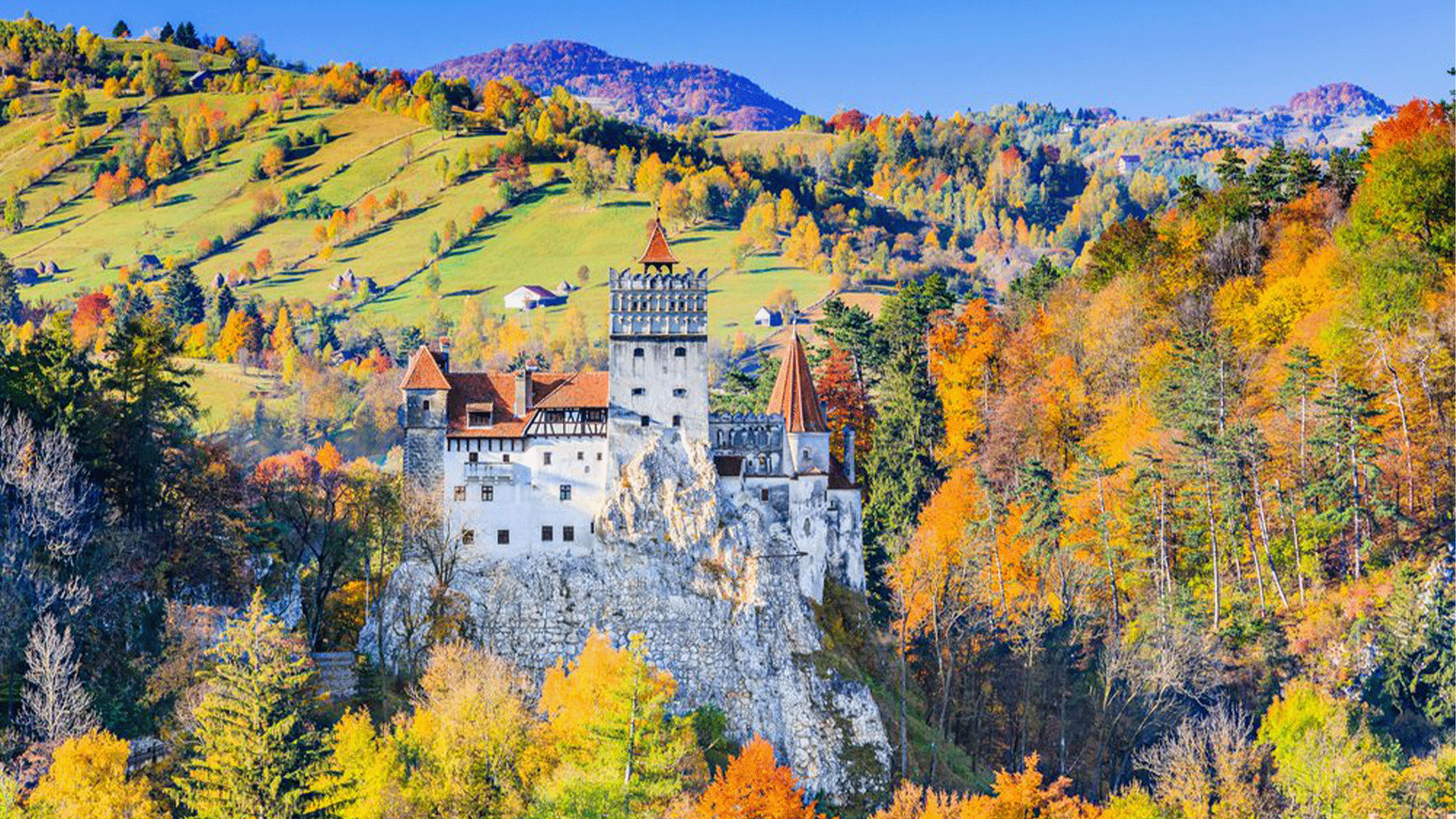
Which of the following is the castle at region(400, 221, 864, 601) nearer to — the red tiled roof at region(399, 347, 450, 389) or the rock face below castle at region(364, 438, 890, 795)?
the red tiled roof at region(399, 347, 450, 389)

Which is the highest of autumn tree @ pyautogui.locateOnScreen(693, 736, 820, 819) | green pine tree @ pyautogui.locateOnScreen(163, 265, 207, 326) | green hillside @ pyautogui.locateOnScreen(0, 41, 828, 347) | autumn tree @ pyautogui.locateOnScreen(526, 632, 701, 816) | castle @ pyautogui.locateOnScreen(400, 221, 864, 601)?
green hillside @ pyautogui.locateOnScreen(0, 41, 828, 347)

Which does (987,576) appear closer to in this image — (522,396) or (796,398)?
(796,398)

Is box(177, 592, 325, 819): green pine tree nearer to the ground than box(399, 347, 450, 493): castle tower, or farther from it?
nearer to the ground

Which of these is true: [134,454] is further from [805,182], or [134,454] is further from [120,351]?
[805,182]

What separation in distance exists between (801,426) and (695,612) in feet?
27.0

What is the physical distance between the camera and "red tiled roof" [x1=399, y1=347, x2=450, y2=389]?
57.2m

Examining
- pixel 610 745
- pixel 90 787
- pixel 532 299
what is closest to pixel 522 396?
pixel 610 745

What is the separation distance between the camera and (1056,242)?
7697 inches

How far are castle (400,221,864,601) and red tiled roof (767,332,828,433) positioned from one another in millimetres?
71

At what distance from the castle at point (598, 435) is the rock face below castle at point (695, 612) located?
0.82m

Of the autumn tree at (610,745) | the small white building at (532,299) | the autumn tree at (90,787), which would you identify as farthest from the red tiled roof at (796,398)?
the small white building at (532,299)

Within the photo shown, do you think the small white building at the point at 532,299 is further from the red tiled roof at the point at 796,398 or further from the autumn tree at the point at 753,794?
the autumn tree at the point at 753,794

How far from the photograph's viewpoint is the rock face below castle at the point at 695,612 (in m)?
57.1

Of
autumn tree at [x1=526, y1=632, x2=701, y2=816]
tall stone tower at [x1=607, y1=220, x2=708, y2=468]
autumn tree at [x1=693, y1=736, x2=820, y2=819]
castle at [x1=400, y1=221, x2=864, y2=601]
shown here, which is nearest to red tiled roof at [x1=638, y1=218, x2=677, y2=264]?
castle at [x1=400, y1=221, x2=864, y2=601]
